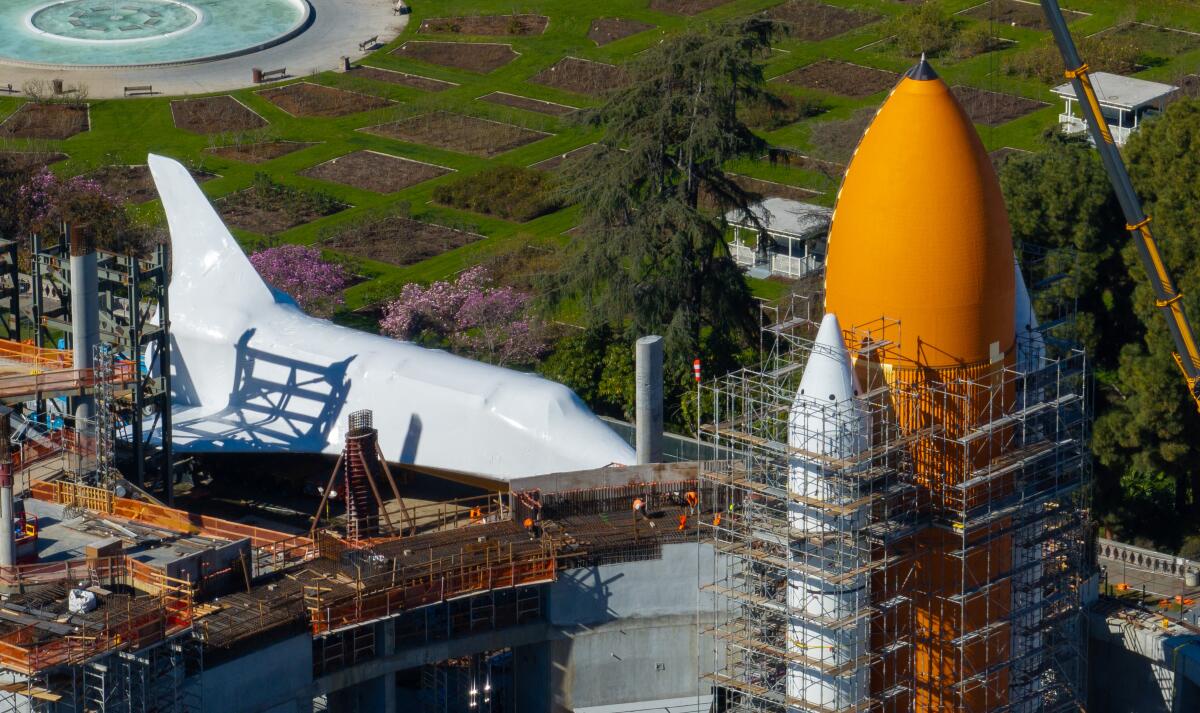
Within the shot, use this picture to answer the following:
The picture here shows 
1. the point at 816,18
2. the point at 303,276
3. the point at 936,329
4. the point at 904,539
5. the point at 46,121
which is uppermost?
the point at 936,329

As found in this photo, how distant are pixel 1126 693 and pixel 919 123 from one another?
2226cm

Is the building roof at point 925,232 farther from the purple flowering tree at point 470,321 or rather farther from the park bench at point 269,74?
the park bench at point 269,74

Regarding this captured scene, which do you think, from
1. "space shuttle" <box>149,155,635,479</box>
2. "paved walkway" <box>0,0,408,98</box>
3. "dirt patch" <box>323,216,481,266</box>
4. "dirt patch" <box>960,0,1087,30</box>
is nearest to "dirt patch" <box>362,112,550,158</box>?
"dirt patch" <box>323,216,481,266</box>

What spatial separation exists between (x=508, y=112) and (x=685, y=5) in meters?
21.1

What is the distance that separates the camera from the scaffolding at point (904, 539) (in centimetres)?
6531

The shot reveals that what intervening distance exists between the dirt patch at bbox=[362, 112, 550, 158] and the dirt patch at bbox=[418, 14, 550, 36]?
1642cm

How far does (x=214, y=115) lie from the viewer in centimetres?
14225

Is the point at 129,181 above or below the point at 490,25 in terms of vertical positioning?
below

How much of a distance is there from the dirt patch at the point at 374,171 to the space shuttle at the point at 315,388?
30.4 metres

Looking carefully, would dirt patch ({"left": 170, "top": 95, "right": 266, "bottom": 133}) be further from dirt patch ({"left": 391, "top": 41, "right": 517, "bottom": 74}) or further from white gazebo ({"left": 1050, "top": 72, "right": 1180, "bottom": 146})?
white gazebo ({"left": 1050, "top": 72, "right": 1180, "bottom": 146})

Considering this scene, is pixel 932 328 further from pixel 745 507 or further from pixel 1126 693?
pixel 1126 693

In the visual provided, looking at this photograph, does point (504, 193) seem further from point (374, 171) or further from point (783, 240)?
point (783, 240)

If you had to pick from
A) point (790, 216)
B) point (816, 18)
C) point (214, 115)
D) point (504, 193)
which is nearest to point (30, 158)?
point (214, 115)

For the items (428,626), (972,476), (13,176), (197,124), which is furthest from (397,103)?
(972,476)
